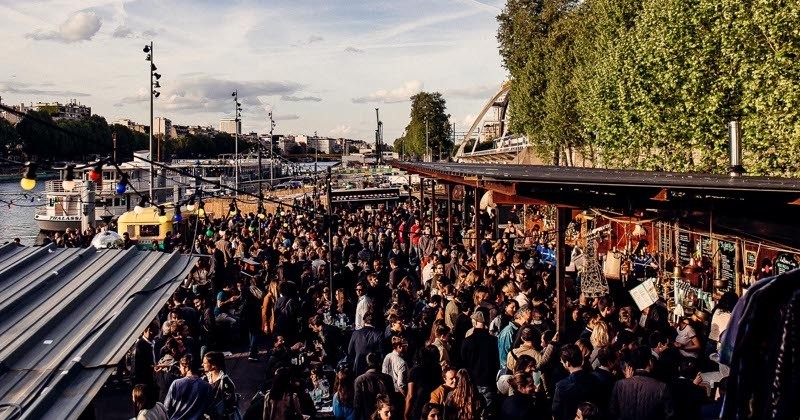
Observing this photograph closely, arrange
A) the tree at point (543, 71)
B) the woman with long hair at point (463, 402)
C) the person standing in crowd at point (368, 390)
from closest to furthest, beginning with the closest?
the woman with long hair at point (463, 402) → the person standing in crowd at point (368, 390) → the tree at point (543, 71)

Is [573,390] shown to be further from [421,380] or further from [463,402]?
[421,380]

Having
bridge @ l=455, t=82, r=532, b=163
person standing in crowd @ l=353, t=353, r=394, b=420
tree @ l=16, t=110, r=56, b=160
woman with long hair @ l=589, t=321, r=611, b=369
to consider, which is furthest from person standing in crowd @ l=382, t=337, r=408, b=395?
tree @ l=16, t=110, r=56, b=160

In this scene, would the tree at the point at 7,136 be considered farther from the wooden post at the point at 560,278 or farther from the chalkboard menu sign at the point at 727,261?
the wooden post at the point at 560,278

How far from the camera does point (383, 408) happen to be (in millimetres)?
5723

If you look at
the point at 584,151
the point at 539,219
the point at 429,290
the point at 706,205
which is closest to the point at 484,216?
the point at 539,219

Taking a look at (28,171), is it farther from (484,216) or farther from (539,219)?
(484,216)

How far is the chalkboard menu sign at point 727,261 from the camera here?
14.7 m

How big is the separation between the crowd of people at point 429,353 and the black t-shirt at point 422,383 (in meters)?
0.01

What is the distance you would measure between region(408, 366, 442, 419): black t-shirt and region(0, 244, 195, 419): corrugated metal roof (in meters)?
2.52

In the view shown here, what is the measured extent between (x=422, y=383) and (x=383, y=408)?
91 centimetres

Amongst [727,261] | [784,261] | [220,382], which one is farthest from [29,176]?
[727,261]

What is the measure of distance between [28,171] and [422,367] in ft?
16.3

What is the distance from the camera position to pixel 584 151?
30.5 m

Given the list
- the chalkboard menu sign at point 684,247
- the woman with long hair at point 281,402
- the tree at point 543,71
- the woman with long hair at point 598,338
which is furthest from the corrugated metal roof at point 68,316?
the tree at point 543,71
